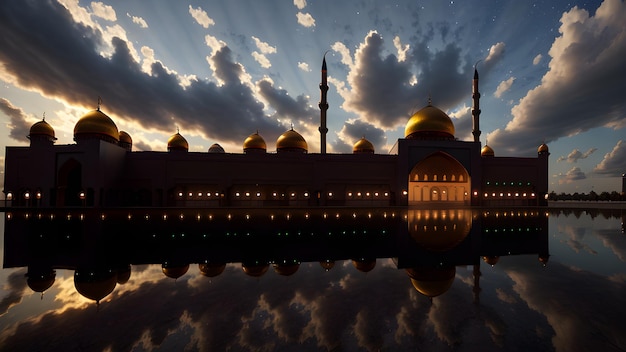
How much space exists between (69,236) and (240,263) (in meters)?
10.1

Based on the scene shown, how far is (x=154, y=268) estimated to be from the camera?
A: 24.2ft

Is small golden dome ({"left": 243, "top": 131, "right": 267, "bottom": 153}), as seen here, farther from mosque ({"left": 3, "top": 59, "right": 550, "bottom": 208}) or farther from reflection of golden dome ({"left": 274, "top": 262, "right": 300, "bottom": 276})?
reflection of golden dome ({"left": 274, "top": 262, "right": 300, "bottom": 276})

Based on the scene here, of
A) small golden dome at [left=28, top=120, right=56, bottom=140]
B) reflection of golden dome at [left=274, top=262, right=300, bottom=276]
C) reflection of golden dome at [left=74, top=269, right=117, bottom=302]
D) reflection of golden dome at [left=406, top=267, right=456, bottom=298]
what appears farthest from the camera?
small golden dome at [left=28, top=120, right=56, bottom=140]

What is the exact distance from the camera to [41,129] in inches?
1350

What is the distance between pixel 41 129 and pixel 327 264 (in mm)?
45723

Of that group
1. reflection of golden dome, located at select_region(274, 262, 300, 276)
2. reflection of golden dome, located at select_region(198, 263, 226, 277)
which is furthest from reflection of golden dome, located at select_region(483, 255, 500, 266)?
reflection of golden dome, located at select_region(198, 263, 226, 277)

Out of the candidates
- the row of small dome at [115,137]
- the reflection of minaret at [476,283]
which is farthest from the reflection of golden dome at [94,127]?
the reflection of minaret at [476,283]

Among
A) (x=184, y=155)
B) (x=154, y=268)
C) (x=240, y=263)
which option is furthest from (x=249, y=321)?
(x=184, y=155)

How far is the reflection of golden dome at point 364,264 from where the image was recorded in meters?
7.27

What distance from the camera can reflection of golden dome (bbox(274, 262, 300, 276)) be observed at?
696cm

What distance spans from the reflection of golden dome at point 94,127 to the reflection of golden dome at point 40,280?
3225 centimetres

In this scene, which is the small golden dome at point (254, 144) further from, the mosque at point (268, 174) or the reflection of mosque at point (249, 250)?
the reflection of mosque at point (249, 250)

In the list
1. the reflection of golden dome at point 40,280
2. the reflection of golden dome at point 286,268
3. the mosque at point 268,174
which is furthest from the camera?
the mosque at point 268,174

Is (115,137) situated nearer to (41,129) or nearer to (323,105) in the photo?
(41,129)
